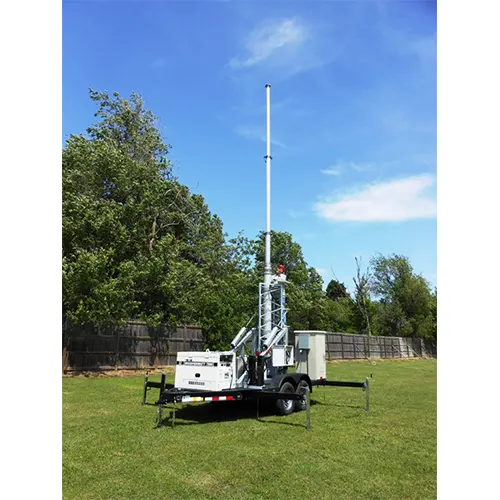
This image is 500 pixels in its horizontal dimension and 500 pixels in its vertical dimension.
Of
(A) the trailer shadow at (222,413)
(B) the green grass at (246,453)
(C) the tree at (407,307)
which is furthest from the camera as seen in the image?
(C) the tree at (407,307)

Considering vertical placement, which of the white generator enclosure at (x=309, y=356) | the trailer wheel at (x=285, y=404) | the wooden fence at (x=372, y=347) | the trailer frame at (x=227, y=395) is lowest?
the wooden fence at (x=372, y=347)

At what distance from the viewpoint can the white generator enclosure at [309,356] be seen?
11.4 metres

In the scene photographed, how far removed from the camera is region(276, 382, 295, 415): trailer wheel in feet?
32.3

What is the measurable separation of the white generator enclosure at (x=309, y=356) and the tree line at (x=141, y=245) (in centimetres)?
782

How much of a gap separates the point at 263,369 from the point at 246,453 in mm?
3212

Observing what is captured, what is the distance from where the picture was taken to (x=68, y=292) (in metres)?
16.3

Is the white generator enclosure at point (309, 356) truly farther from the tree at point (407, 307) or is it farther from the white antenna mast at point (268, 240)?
the tree at point (407, 307)

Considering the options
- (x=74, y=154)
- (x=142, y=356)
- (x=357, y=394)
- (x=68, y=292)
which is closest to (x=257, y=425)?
(x=357, y=394)

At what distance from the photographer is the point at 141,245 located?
19.7m

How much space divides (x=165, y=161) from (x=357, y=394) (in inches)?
601

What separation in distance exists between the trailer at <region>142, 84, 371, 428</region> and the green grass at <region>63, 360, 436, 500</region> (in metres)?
0.49

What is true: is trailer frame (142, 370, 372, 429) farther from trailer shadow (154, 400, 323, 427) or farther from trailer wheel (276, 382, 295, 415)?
trailer shadow (154, 400, 323, 427)

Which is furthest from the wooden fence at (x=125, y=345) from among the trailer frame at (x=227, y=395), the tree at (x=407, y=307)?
the tree at (x=407, y=307)

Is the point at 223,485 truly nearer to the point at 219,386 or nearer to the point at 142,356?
the point at 219,386
